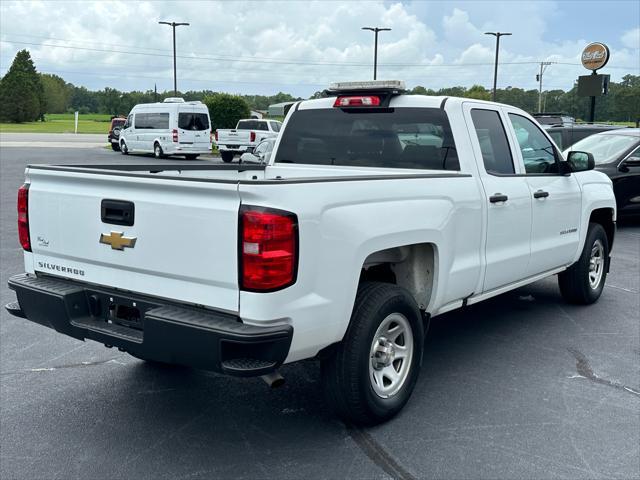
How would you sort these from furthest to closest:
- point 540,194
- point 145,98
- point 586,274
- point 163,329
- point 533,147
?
point 145,98
point 586,274
point 533,147
point 540,194
point 163,329

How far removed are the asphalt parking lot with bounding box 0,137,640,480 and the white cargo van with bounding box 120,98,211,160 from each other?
1075 inches

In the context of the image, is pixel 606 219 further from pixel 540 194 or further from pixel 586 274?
pixel 540 194

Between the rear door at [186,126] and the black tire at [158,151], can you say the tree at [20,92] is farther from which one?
the rear door at [186,126]

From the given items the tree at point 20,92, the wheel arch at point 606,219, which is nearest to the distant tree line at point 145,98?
the tree at point 20,92

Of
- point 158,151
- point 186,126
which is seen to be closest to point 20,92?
point 158,151

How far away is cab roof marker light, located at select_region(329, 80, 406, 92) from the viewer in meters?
5.16

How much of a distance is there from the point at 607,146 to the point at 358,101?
8.97 meters

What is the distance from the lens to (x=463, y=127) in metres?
5.00

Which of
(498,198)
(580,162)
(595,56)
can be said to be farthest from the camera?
(595,56)

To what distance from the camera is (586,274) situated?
22.2 feet

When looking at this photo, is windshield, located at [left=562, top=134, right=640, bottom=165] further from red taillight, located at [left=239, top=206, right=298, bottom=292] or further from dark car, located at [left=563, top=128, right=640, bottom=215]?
red taillight, located at [left=239, top=206, right=298, bottom=292]

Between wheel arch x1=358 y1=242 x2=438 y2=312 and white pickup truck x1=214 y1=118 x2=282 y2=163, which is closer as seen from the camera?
wheel arch x1=358 y1=242 x2=438 y2=312

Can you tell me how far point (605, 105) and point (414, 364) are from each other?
240ft

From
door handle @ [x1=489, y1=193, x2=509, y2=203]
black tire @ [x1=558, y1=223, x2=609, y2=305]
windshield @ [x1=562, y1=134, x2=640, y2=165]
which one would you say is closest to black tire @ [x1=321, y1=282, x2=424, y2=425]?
door handle @ [x1=489, y1=193, x2=509, y2=203]
